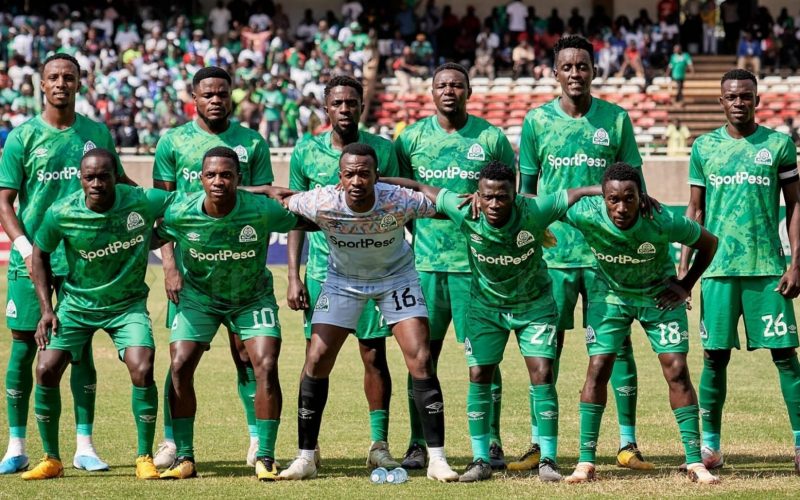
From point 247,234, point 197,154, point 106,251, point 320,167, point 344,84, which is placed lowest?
point 106,251

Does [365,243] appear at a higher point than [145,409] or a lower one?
higher

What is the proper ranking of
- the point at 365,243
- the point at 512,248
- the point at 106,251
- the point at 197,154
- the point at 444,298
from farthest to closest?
the point at 444,298 < the point at 197,154 < the point at 106,251 < the point at 365,243 < the point at 512,248

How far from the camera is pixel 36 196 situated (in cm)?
925

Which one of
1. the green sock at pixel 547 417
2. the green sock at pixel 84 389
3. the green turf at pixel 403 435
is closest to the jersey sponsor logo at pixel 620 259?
the green sock at pixel 547 417

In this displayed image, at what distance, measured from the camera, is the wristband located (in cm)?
896

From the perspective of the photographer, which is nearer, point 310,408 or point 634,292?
point 634,292

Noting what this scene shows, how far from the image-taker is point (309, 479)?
871 centimetres

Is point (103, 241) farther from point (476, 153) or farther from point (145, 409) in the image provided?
point (476, 153)

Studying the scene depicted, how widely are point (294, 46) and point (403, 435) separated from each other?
83.3 ft

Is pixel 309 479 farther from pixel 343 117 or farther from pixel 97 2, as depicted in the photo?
Answer: pixel 97 2

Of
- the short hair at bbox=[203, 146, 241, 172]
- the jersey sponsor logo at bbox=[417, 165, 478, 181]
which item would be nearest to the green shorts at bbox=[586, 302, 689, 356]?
the jersey sponsor logo at bbox=[417, 165, 478, 181]

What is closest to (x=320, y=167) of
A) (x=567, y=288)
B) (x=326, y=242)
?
(x=326, y=242)

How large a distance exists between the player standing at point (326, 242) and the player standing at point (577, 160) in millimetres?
988

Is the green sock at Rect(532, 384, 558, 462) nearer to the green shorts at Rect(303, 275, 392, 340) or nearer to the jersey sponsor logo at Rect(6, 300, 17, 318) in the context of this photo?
the green shorts at Rect(303, 275, 392, 340)
